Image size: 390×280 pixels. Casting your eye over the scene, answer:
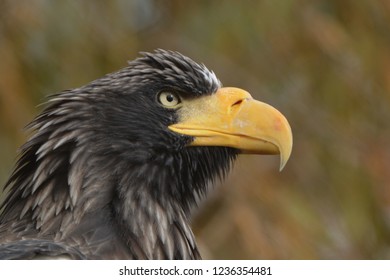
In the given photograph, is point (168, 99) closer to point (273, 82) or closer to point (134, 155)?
point (134, 155)

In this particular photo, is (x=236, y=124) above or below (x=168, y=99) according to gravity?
below

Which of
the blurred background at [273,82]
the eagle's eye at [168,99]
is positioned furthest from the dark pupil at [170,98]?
the blurred background at [273,82]

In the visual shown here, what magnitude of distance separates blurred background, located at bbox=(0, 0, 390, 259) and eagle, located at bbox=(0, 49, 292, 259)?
5.28ft

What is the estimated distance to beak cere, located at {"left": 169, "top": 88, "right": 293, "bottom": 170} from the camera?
382 cm

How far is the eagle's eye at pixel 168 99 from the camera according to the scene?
155 inches

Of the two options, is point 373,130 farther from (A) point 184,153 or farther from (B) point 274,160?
(A) point 184,153

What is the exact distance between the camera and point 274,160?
6211 millimetres

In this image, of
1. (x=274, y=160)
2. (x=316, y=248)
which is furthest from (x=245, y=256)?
(x=274, y=160)

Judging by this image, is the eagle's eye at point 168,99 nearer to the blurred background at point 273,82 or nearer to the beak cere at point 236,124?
the beak cere at point 236,124

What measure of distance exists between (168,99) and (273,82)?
2.36 m

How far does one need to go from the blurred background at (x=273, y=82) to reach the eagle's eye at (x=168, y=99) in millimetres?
1666

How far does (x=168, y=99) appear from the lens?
395 cm

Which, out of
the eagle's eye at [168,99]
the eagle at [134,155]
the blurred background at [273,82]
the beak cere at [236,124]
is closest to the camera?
the eagle at [134,155]

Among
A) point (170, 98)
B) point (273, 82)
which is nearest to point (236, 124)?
point (170, 98)
